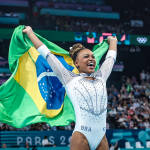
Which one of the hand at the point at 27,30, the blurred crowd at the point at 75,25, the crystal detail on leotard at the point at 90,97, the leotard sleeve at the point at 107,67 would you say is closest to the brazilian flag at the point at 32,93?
the hand at the point at 27,30

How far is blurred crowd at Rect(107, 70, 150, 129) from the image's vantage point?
38.2 ft

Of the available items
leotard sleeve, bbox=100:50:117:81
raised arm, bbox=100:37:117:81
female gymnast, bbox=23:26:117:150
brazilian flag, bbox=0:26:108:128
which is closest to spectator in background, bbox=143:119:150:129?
brazilian flag, bbox=0:26:108:128

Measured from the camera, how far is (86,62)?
10.2ft

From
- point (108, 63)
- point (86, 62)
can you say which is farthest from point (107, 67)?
point (86, 62)

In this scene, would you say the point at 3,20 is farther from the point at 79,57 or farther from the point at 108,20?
the point at 79,57

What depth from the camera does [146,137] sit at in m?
10.9

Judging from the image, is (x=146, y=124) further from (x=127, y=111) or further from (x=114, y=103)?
(x=114, y=103)

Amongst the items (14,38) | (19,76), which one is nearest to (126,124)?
(19,76)

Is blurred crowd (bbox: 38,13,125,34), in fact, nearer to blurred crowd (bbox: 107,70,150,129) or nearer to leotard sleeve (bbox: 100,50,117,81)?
blurred crowd (bbox: 107,70,150,129)

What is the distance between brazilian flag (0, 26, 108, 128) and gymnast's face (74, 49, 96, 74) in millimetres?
1136

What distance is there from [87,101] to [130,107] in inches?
397

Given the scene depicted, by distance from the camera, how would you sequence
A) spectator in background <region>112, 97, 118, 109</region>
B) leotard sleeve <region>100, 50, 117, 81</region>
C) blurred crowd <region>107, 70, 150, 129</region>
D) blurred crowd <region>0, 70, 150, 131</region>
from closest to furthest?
1. leotard sleeve <region>100, 50, 117, 81</region>
2. blurred crowd <region>0, 70, 150, 131</region>
3. blurred crowd <region>107, 70, 150, 129</region>
4. spectator in background <region>112, 97, 118, 109</region>

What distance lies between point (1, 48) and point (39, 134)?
7.10m

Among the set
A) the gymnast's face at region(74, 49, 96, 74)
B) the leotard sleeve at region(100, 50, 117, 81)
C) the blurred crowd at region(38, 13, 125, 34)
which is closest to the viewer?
the gymnast's face at region(74, 49, 96, 74)
